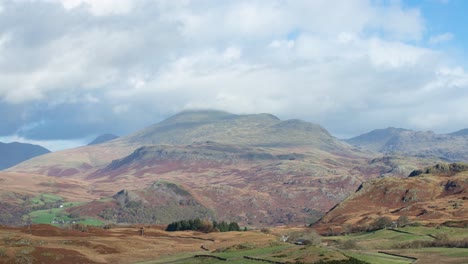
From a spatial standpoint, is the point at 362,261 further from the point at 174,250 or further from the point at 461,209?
the point at 461,209

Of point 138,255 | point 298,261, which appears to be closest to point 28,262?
point 138,255

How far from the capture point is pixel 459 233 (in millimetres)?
114000

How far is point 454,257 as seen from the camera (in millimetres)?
82375

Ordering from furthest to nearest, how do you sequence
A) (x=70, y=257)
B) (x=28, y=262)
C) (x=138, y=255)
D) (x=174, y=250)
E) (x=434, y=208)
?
(x=434, y=208)
(x=174, y=250)
(x=138, y=255)
(x=70, y=257)
(x=28, y=262)

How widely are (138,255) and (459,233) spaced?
61.1 meters

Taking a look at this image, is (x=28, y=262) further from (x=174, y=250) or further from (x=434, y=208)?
(x=434, y=208)

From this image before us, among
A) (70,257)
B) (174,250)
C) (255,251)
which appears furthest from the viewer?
(174,250)

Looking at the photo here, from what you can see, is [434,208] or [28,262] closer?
[28,262]

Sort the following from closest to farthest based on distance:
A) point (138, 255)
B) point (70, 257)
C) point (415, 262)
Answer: point (415, 262)
point (70, 257)
point (138, 255)

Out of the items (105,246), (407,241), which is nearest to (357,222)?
(407,241)

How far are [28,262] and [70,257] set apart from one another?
9974 millimetres

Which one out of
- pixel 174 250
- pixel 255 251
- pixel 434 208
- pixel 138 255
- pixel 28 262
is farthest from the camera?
pixel 434 208

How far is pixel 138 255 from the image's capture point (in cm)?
11788

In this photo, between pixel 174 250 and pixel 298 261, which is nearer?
pixel 298 261
